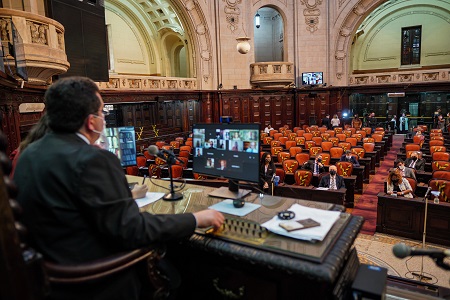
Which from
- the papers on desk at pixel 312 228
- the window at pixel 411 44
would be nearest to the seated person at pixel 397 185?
the papers on desk at pixel 312 228

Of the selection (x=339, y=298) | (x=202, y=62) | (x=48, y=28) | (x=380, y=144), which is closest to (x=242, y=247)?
(x=339, y=298)

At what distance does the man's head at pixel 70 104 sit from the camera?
153 centimetres

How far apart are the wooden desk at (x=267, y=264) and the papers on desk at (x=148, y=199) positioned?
0.13 metres

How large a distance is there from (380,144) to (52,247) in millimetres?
12357

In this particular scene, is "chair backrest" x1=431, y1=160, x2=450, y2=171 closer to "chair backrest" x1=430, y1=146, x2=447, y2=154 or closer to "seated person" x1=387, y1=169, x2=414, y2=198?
"seated person" x1=387, y1=169, x2=414, y2=198

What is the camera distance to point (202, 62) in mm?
17531

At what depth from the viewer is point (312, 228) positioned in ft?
5.85

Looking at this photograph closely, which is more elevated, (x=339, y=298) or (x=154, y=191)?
(x=154, y=191)

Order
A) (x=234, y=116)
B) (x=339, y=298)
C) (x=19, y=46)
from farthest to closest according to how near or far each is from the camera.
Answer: (x=234, y=116) → (x=19, y=46) → (x=339, y=298)

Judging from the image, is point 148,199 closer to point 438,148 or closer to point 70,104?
point 70,104

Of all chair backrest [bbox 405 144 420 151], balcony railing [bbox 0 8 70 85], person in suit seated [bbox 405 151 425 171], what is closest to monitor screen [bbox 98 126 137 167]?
balcony railing [bbox 0 8 70 85]

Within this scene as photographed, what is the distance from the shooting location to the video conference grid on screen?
2242 millimetres

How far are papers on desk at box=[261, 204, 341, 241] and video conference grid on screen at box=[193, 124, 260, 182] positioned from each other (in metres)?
0.38

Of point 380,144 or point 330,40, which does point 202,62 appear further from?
point 380,144
